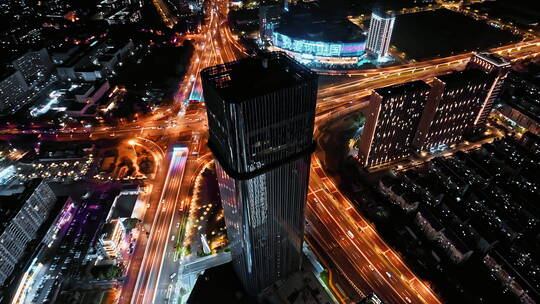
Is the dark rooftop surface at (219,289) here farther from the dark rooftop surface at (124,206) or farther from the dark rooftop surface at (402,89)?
the dark rooftop surface at (402,89)

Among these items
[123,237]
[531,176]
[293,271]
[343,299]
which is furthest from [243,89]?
[531,176]

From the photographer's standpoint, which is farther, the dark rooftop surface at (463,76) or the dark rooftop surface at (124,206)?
the dark rooftop surface at (463,76)

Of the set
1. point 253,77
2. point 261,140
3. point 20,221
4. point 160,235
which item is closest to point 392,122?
point 253,77

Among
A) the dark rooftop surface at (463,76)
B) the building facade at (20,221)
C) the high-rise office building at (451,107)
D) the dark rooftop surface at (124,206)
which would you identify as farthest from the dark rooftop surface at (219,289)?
the dark rooftop surface at (463,76)

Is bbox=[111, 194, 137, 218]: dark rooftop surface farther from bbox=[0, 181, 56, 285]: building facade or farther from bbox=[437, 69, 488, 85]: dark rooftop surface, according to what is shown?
bbox=[437, 69, 488, 85]: dark rooftop surface

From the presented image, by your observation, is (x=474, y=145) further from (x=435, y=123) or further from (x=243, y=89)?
(x=243, y=89)

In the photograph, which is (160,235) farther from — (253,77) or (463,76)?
(463,76)
